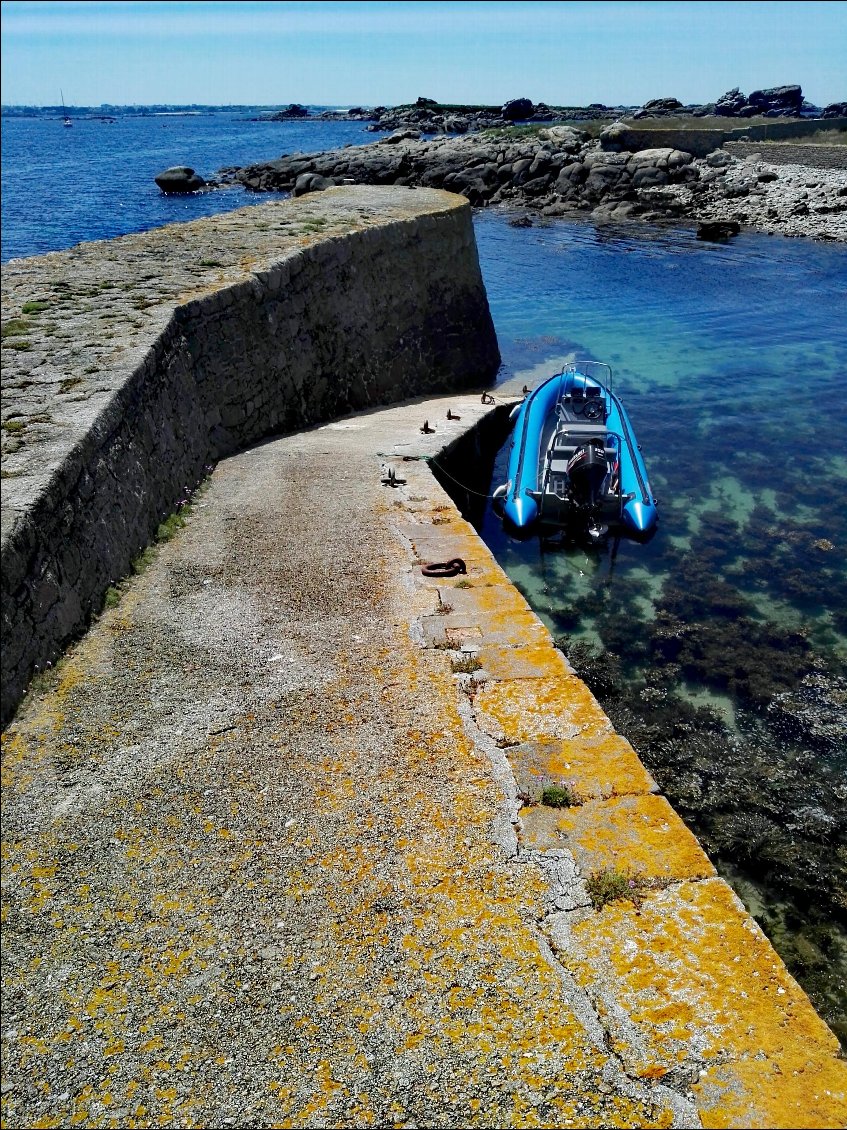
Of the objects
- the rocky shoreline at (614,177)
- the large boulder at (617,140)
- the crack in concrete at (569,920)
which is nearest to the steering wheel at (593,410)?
the crack in concrete at (569,920)

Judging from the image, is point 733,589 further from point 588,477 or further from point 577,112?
point 577,112

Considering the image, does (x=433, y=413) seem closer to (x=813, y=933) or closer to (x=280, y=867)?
(x=813, y=933)

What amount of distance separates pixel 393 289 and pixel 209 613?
9.35 metres

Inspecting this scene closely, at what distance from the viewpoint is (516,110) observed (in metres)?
103

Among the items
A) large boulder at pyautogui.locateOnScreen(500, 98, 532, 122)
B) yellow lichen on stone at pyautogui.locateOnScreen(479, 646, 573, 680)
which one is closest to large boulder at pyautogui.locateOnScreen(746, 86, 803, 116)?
large boulder at pyautogui.locateOnScreen(500, 98, 532, 122)

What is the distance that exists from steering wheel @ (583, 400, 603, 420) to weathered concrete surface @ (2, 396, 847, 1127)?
27.6ft

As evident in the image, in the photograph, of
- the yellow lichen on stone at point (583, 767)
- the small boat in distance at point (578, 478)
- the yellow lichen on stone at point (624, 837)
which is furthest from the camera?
the small boat in distance at point (578, 478)

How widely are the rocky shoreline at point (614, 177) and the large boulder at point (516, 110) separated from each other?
56.8m

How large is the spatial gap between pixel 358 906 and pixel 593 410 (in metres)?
11.1

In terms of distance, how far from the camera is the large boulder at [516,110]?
335ft

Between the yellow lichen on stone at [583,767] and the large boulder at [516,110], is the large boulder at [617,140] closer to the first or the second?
the yellow lichen on stone at [583,767]

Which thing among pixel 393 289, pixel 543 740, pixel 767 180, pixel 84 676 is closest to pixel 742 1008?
pixel 543 740

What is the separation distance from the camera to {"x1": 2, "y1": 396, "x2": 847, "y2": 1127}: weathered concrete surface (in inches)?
116

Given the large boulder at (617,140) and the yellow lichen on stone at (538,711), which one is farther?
the large boulder at (617,140)
